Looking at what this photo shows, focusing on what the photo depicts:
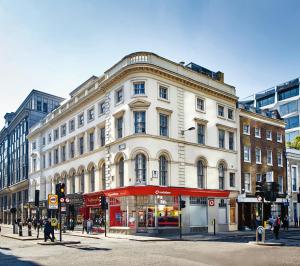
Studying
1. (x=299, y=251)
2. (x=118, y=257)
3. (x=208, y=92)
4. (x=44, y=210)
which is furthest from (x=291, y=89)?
(x=118, y=257)

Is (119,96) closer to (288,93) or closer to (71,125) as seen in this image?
(71,125)

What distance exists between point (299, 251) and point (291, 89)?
250ft

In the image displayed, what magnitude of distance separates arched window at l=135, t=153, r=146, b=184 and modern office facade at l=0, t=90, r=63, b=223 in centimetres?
3400

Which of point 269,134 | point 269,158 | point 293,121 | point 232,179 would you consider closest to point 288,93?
point 293,121

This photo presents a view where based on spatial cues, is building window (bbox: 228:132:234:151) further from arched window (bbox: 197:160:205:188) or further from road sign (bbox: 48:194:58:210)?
road sign (bbox: 48:194:58:210)

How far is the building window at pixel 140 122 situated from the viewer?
114 ft

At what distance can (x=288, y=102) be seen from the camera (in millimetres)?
90438

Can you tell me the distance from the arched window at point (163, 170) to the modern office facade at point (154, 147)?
0.06ft

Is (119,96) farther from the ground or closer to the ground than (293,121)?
closer to the ground

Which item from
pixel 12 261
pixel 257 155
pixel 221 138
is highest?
pixel 221 138

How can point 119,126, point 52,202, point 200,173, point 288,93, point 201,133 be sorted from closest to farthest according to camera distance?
point 52,202
point 119,126
point 200,173
point 201,133
point 288,93

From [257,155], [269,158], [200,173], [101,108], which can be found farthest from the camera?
[269,158]

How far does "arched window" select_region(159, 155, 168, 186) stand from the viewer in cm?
3531

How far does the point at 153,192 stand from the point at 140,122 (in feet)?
20.8
